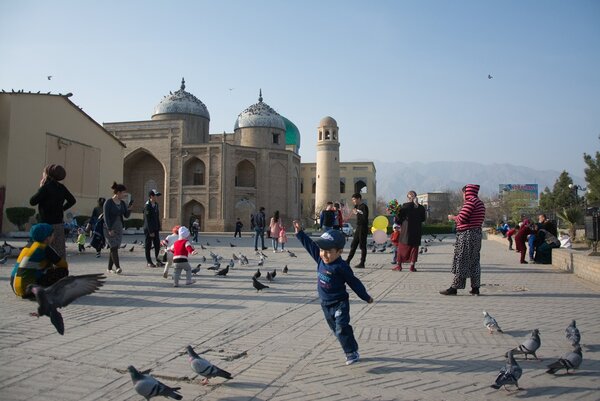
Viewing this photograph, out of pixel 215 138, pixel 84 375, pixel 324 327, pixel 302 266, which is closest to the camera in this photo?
pixel 84 375

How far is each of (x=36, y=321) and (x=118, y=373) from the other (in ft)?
7.31

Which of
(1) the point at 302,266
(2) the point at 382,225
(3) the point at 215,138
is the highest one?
(3) the point at 215,138


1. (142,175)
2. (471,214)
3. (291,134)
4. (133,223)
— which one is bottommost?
(133,223)

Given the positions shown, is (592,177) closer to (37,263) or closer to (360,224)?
(360,224)

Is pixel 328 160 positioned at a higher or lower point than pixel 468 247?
higher

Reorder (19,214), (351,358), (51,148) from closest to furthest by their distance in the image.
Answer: (351,358) < (19,214) < (51,148)

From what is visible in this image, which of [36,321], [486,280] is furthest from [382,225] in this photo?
[36,321]

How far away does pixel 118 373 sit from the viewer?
383 cm

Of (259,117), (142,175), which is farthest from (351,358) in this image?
(259,117)

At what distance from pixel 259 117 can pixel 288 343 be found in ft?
172

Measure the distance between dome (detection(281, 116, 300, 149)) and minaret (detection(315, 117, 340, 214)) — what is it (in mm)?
6648

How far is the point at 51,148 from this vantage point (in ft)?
88.1

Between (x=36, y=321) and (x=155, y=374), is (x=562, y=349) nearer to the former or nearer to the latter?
(x=155, y=374)

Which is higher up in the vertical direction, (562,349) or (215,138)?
(215,138)
